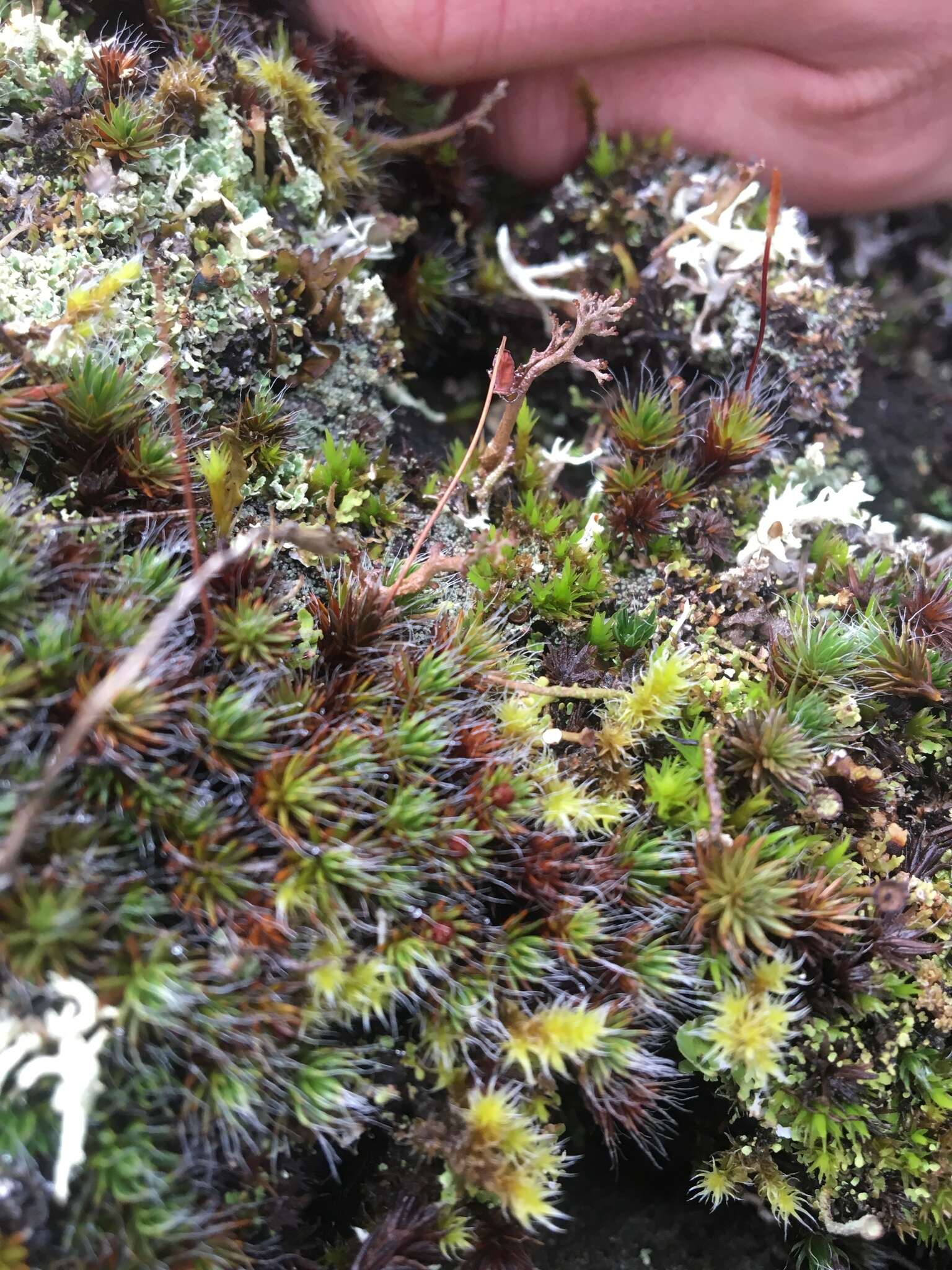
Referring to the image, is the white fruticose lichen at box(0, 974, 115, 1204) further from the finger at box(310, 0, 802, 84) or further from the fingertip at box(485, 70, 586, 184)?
the fingertip at box(485, 70, 586, 184)

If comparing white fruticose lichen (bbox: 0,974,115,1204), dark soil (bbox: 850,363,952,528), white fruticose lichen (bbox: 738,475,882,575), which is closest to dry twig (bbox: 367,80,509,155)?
white fruticose lichen (bbox: 738,475,882,575)

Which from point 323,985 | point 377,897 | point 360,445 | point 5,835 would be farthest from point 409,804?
point 360,445

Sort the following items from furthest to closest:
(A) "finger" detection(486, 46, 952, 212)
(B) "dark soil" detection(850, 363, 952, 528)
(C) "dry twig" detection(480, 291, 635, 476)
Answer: (B) "dark soil" detection(850, 363, 952, 528)
(A) "finger" detection(486, 46, 952, 212)
(C) "dry twig" detection(480, 291, 635, 476)

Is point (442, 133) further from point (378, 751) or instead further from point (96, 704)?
point (96, 704)

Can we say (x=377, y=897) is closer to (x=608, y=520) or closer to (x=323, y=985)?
(x=323, y=985)

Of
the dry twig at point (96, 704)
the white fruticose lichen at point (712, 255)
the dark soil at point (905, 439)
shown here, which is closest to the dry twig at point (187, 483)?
the dry twig at point (96, 704)

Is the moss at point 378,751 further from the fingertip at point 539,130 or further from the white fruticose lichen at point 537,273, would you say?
the fingertip at point 539,130
